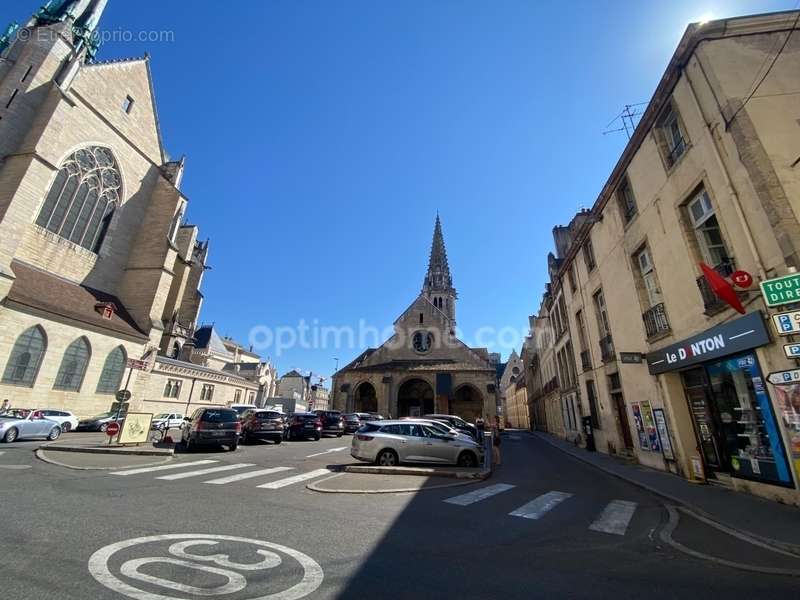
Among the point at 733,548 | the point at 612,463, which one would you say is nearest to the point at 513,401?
the point at 612,463

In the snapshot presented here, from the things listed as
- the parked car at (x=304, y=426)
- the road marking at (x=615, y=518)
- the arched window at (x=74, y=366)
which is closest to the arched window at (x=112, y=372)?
the arched window at (x=74, y=366)

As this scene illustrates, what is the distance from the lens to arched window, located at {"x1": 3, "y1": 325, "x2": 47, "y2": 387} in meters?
17.0

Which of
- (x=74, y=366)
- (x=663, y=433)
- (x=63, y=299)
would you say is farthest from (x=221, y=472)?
(x=63, y=299)

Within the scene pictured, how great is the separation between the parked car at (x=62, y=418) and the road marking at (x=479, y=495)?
740 inches

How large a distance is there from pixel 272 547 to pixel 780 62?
14.1 metres

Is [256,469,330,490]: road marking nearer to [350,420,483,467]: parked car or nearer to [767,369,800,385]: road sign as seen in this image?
[350,420,483,467]: parked car

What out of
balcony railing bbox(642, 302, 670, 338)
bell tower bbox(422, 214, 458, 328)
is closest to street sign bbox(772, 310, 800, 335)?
balcony railing bbox(642, 302, 670, 338)

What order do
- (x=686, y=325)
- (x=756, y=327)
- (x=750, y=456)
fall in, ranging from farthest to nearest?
(x=686, y=325) → (x=750, y=456) → (x=756, y=327)

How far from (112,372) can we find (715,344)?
28641mm

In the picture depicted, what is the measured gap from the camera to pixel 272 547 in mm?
4078

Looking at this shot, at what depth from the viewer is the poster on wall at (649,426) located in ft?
36.6

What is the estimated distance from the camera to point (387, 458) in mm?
10906

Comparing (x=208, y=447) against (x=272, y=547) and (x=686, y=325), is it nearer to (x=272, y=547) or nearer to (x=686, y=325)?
(x=272, y=547)

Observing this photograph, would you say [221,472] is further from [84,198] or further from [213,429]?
[84,198]
